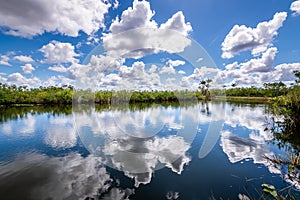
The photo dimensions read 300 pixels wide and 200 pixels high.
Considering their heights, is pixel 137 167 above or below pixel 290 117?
below

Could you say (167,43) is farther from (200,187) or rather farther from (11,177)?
(11,177)

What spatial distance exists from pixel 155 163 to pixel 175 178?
4.35ft

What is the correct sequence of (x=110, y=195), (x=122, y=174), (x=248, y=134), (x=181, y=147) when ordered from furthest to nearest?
(x=248, y=134) → (x=181, y=147) → (x=122, y=174) → (x=110, y=195)

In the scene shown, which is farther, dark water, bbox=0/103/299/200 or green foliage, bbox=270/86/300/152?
green foliage, bbox=270/86/300/152

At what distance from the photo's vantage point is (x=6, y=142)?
31.0 feet

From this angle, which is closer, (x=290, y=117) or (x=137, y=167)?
(x=137, y=167)

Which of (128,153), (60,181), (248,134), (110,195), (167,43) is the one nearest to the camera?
(110,195)

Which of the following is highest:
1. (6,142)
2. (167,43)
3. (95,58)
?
(167,43)

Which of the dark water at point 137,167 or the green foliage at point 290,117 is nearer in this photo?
the dark water at point 137,167

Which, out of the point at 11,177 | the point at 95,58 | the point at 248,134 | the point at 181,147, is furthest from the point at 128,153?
the point at 248,134

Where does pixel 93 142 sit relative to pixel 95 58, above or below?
below

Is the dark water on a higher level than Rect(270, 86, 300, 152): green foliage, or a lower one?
lower

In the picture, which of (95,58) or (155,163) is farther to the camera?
(95,58)

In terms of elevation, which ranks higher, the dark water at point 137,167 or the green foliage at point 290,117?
the green foliage at point 290,117
